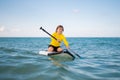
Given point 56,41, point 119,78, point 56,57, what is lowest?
point 119,78

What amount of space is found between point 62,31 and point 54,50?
1482 millimetres

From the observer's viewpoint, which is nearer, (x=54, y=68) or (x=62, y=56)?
(x=54, y=68)

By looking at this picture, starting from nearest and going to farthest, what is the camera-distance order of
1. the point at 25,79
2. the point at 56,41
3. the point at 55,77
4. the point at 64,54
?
the point at 25,79, the point at 55,77, the point at 64,54, the point at 56,41

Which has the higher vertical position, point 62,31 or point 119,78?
point 62,31

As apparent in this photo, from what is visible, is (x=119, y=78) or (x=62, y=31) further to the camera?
(x=62, y=31)

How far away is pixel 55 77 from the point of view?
591 cm

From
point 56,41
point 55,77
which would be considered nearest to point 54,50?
point 56,41

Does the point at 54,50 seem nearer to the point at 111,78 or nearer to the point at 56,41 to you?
the point at 56,41

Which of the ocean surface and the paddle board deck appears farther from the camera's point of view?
the paddle board deck

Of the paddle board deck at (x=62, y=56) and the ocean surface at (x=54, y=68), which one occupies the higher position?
the paddle board deck at (x=62, y=56)

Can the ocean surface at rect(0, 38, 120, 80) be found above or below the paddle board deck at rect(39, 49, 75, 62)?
below

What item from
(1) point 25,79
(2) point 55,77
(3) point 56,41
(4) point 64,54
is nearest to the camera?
(1) point 25,79

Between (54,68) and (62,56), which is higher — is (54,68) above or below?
below

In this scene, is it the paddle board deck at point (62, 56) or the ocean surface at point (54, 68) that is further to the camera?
the paddle board deck at point (62, 56)
